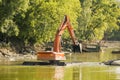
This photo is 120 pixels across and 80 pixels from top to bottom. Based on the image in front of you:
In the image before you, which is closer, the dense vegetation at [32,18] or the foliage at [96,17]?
the dense vegetation at [32,18]

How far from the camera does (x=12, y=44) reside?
231ft

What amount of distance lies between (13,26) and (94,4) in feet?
144

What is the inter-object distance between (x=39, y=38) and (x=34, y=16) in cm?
350

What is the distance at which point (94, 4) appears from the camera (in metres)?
108

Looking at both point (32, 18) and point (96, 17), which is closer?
point (32, 18)

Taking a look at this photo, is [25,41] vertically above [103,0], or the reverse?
[103,0]

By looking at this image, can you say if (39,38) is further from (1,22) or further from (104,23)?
(104,23)

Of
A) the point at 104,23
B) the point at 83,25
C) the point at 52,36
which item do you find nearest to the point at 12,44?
the point at 52,36

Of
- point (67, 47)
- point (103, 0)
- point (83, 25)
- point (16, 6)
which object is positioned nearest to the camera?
point (16, 6)

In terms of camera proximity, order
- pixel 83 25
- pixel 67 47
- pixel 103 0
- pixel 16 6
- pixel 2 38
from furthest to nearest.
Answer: pixel 103 0 → pixel 83 25 → pixel 67 47 → pixel 2 38 → pixel 16 6

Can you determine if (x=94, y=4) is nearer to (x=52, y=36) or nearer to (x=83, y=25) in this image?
(x=83, y=25)

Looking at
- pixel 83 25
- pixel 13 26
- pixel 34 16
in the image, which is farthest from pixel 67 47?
pixel 13 26

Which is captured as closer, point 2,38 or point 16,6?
point 16,6

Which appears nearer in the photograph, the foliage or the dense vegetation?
the dense vegetation
